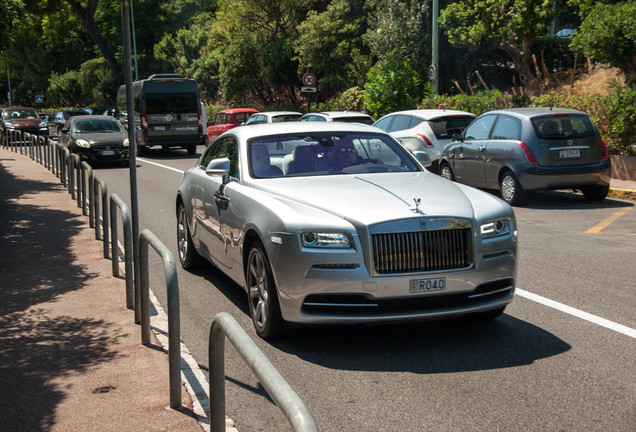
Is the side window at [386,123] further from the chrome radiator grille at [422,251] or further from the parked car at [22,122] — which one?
the parked car at [22,122]

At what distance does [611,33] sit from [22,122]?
30.5 m

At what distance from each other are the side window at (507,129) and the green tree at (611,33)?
691cm

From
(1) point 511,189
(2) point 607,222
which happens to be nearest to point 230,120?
(1) point 511,189

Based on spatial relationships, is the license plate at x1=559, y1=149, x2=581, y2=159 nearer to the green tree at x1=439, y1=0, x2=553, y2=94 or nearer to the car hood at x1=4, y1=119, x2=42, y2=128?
the green tree at x1=439, y1=0, x2=553, y2=94

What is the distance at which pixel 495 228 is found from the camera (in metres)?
5.85

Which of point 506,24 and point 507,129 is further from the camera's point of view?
point 506,24

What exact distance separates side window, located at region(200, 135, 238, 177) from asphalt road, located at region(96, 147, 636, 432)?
3.95 ft

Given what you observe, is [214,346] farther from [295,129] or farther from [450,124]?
[450,124]

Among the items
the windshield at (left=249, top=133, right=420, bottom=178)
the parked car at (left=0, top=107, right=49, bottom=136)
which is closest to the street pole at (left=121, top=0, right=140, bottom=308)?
the windshield at (left=249, top=133, right=420, bottom=178)

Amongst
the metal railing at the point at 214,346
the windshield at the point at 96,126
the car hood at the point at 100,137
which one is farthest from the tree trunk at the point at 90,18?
the metal railing at the point at 214,346

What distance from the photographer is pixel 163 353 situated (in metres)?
5.50

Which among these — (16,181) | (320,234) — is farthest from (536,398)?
(16,181)

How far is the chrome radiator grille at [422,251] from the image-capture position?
17.8 feet

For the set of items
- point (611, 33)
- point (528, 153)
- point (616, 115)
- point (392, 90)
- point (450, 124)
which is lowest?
point (528, 153)
